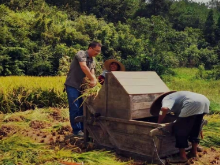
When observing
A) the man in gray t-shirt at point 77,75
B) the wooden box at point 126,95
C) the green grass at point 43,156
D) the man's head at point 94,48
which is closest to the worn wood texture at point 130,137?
the wooden box at point 126,95

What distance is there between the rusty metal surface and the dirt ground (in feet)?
3.12

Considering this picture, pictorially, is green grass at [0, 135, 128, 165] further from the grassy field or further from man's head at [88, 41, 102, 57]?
man's head at [88, 41, 102, 57]

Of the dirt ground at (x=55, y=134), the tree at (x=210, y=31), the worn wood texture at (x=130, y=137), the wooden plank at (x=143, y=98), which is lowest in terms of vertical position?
the dirt ground at (x=55, y=134)

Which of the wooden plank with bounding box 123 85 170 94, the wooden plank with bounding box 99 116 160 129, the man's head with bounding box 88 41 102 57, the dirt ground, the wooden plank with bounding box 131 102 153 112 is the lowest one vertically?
the dirt ground

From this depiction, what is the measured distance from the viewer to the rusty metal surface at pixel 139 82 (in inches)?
177

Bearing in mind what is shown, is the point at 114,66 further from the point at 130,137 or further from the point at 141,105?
the point at 130,137

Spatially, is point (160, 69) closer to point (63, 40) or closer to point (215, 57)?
point (63, 40)

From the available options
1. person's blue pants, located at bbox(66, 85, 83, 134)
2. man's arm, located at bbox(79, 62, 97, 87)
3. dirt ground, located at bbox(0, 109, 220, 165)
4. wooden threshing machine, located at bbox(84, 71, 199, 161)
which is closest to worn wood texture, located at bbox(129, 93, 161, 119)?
wooden threshing machine, located at bbox(84, 71, 199, 161)

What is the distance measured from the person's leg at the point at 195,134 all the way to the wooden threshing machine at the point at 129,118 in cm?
26

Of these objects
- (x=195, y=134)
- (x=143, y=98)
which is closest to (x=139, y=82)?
(x=143, y=98)

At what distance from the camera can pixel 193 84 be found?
15.5 metres

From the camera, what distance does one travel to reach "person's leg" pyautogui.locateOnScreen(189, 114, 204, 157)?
4.45m

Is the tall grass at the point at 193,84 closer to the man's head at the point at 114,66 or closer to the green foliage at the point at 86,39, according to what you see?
the green foliage at the point at 86,39

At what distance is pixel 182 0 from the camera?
4391cm
